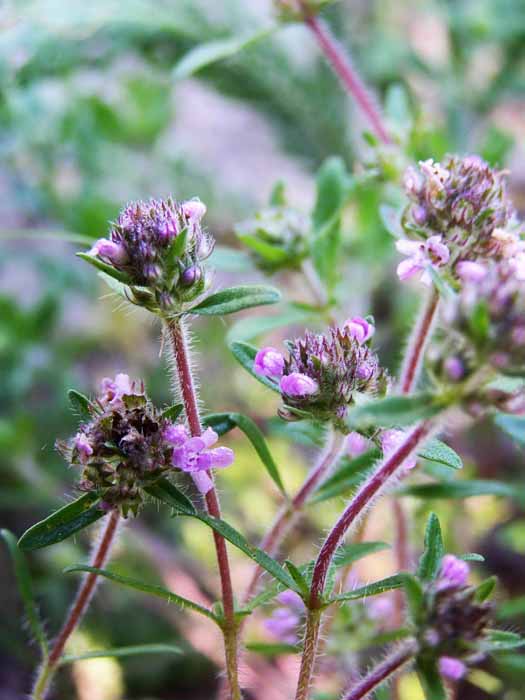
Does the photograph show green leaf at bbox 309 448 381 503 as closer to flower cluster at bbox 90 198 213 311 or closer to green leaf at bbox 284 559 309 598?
green leaf at bbox 284 559 309 598

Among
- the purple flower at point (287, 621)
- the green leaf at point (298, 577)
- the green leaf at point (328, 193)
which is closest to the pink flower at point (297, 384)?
the green leaf at point (298, 577)

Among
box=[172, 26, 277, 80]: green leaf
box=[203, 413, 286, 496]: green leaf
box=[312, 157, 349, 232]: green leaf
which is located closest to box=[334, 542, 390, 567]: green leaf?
box=[203, 413, 286, 496]: green leaf

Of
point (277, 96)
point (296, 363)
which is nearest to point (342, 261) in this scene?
point (277, 96)

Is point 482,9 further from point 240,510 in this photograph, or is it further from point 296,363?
point 296,363

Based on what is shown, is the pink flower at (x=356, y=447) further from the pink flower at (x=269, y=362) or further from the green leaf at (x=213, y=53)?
the green leaf at (x=213, y=53)

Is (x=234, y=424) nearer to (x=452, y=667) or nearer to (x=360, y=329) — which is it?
(x=360, y=329)
